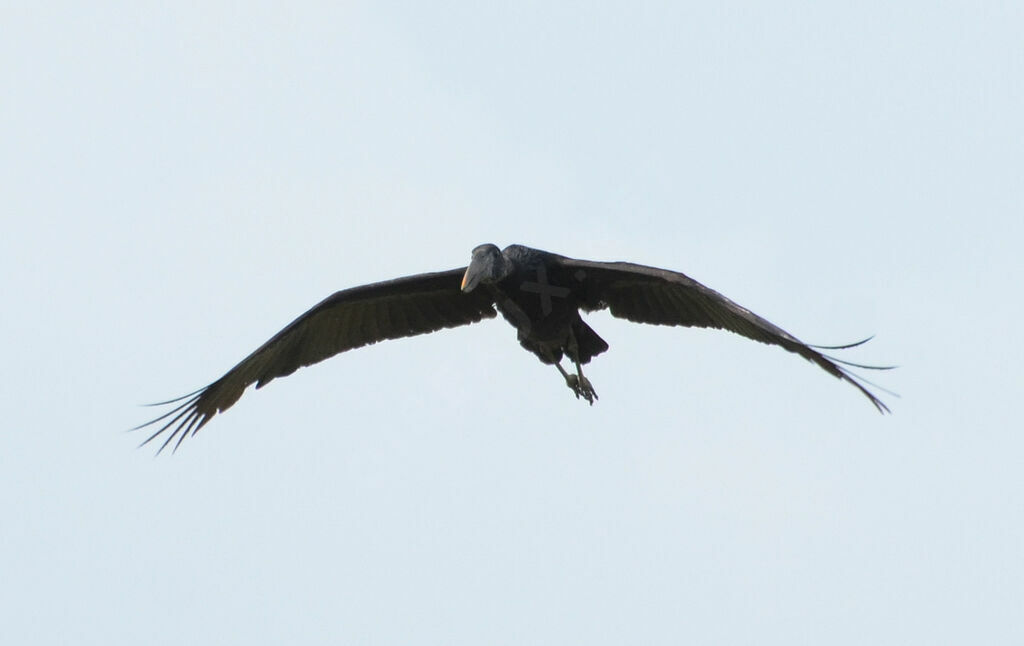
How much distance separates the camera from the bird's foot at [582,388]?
12570 millimetres

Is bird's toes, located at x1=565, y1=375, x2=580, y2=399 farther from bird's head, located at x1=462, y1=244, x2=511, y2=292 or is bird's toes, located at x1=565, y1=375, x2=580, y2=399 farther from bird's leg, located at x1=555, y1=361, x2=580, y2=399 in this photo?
bird's head, located at x1=462, y1=244, x2=511, y2=292

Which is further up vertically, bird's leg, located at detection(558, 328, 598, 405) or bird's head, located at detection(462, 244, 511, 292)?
bird's head, located at detection(462, 244, 511, 292)

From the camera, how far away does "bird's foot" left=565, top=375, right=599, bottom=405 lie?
1257cm

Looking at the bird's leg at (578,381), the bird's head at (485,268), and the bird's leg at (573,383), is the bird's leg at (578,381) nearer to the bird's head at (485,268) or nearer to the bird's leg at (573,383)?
the bird's leg at (573,383)

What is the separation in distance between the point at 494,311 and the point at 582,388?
40.7 inches

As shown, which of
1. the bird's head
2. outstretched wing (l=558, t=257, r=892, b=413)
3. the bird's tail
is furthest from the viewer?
the bird's tail

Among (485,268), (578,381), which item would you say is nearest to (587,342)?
(578,381)

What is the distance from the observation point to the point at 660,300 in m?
12.1

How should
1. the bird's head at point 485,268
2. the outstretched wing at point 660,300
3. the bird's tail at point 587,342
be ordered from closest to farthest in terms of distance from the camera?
the outstretched wing at point 660,300 → the bird's head at point 485,268 → the bird's tail at point 587,342

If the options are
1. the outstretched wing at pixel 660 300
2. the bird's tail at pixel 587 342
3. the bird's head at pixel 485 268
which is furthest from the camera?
the bird's tail at pixel 587 342

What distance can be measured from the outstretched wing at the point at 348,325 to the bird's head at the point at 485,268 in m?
0.55

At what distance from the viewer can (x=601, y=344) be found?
12.6 meters

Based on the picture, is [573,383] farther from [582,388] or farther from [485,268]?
[485,268]

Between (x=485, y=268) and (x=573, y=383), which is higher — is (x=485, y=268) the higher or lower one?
the higher one
